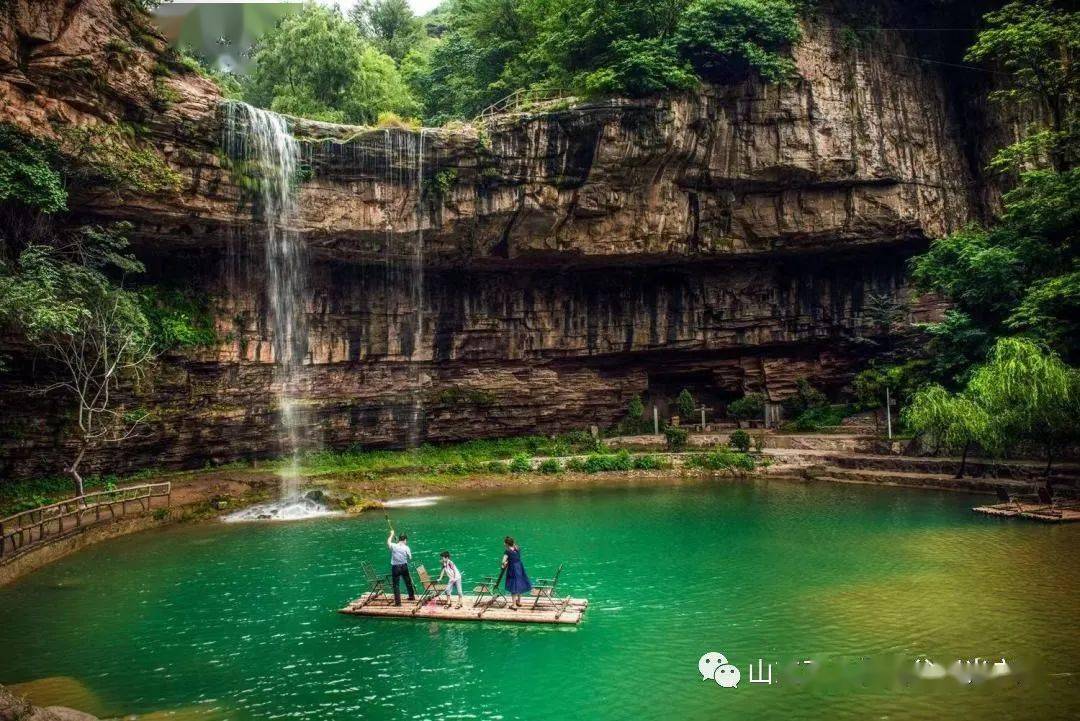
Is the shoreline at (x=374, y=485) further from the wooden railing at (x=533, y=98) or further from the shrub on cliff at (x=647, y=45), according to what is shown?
the shrub on cliff at (x=647, y=45)

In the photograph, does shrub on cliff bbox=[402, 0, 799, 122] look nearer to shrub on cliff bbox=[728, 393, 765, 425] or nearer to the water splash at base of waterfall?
shrub on cliff bbox=[728, 393, 765, 425]

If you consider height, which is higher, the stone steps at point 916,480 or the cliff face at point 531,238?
the cliff face at point 531,238

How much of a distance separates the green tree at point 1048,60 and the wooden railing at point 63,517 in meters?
33.8

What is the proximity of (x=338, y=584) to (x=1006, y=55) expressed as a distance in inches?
1377

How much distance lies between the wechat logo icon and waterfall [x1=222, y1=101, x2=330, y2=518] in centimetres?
1722

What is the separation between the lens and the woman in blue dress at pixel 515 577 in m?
12.5

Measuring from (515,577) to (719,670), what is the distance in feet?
13.3

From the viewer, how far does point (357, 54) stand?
1495 inches

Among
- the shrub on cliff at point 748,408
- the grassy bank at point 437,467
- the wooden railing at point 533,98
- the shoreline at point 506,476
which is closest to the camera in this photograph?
the shoreline at point 506,476

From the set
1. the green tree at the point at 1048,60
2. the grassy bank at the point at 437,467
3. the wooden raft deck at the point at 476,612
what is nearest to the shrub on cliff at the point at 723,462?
the grassy bank at the point at 437,467

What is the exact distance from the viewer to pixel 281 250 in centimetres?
2875

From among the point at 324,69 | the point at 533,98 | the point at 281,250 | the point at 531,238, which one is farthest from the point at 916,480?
the point at 324,69

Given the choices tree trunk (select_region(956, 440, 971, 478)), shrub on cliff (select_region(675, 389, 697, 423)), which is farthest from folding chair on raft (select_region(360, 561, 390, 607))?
shrub on cliff (select_region(675, 389, 697, 423))

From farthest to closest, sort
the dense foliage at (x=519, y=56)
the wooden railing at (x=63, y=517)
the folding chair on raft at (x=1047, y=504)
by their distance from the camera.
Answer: the dense foliage at (x=519, y=56), the folding chair on raft at (x=1047, y=504), the wooden railing at (x=63, y=517)
